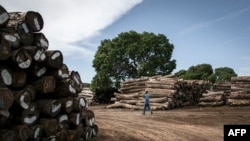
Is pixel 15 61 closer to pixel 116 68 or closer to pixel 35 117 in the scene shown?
pixel 35 117

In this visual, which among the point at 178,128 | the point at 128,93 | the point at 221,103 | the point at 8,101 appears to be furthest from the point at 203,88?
the point at 8,101

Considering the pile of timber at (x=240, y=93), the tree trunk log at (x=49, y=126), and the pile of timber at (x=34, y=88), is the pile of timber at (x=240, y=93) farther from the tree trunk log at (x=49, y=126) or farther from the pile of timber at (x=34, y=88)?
the tree trunk log at (x=49, y=126)

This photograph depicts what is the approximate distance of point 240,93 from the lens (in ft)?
99.5

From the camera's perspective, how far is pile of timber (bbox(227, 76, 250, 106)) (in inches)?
1181

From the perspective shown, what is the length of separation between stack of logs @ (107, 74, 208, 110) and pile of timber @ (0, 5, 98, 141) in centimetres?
1739

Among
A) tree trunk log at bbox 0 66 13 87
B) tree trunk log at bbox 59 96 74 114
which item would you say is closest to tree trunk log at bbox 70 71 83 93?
tree trunk log at bbox 59 96 74 114

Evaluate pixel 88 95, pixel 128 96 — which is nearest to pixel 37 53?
pixel 128 96

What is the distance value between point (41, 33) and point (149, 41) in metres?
34.8

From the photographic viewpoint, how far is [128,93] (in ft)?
110

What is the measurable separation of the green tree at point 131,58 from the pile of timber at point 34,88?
31776 mm

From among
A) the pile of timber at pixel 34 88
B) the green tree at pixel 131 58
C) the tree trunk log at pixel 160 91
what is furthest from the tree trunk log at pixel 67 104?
the green tree at pixel 131 58

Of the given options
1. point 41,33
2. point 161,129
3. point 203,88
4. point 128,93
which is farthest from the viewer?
point 203,88

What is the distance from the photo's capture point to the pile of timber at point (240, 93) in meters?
30.0

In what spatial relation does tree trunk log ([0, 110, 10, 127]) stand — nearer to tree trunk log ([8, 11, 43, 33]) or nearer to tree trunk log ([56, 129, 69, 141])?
tree trunk log ([56, 129, 69, 141])
